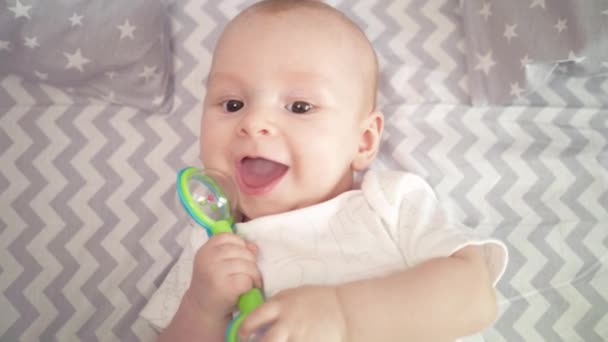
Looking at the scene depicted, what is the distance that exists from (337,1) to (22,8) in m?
0.74

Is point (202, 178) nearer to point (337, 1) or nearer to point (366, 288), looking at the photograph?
point (366, 288)

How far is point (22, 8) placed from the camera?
3.75ft

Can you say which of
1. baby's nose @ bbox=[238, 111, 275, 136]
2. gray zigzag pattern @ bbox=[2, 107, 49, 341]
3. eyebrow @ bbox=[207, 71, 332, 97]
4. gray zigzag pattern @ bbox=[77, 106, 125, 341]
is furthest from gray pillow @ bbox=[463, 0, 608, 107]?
gray zigzag pattern @ bbox=[2, 107, 49, 341]

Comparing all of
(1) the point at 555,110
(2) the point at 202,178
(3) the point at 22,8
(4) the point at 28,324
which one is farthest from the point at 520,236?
(3) the point at 22,8

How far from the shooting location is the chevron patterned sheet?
102cm

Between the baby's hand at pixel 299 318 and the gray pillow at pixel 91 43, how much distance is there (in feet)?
2.33

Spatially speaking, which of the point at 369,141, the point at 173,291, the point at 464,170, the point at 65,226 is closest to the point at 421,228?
the point at 369,141

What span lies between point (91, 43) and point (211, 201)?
0.58m

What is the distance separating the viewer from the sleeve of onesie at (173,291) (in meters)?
0.96

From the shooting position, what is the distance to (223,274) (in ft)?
2.55

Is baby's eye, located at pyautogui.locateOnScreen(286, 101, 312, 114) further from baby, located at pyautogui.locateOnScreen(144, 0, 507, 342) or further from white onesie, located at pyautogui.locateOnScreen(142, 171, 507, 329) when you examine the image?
white onesie, located at pyautogui.locateOnScreen(142, 171, 507, 329)

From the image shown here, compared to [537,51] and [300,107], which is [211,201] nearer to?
[300,107]


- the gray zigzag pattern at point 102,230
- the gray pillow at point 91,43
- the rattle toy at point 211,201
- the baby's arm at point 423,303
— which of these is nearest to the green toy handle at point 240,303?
the rattle toy at point 211,201

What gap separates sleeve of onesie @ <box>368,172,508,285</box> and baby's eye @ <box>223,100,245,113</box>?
0.28 meters
